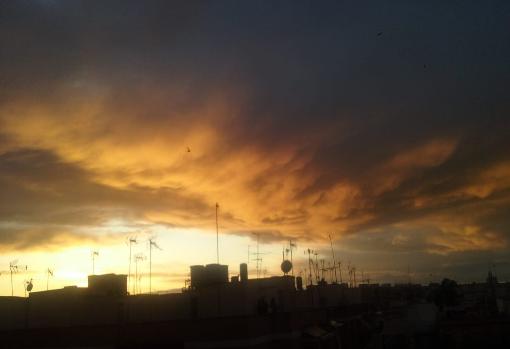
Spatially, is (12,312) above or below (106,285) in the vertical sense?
below

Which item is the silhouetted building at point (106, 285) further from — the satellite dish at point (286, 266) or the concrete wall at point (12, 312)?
the satellite dish at point (286, 266)

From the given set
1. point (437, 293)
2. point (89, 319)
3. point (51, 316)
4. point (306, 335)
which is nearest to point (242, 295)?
point (306, 335)

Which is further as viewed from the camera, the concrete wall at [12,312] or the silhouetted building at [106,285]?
the concrete wall at [12,312]

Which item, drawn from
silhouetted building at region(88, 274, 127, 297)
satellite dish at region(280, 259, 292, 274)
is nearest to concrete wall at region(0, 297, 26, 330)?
silhouetted building at region(88, 274, 127, 297)

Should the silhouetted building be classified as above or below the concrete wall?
above

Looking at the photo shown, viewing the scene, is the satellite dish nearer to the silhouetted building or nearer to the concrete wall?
the silhouetted building

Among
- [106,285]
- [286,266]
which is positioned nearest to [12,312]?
[106,285]

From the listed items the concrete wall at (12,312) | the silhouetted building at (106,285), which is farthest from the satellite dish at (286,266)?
the concrete wall at (12,312)

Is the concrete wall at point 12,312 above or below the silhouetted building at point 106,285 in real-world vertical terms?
below

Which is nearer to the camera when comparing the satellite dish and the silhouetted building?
the silhouetted building

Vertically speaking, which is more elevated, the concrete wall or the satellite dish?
the satellite dish

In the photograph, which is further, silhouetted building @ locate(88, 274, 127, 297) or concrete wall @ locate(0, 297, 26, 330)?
concrete wall @ locate(0, 297, 26, 330)

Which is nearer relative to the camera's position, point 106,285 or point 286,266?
point 106,285

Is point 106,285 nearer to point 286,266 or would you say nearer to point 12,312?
point 12,312
